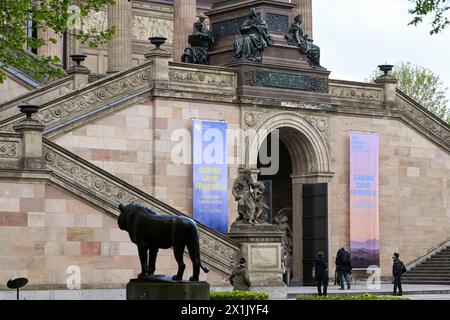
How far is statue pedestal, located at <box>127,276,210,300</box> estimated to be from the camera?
2756cm

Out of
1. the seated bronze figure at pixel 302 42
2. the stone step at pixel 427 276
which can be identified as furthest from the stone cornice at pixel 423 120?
the stone step at pixel 427 276

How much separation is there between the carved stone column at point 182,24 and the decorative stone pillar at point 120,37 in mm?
1951

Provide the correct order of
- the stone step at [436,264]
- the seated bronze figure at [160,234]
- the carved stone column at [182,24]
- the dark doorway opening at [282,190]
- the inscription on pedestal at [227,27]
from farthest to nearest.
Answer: the carved stone column at [182,24], the stone step at [436,264], the dark doorway opening at [282,190], the inscription on pedestal at [227,27], the seated bronze figure at [160,234]

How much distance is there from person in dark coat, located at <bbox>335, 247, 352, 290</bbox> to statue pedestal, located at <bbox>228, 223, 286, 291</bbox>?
218 inches

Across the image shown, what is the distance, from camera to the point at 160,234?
28172 millimetres

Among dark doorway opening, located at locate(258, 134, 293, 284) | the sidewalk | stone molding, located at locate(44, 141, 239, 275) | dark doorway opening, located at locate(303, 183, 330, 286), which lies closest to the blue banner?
the sidewalk

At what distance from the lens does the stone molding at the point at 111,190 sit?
39.8 m

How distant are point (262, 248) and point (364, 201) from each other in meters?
10.8

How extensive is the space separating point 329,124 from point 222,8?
574 centimetres

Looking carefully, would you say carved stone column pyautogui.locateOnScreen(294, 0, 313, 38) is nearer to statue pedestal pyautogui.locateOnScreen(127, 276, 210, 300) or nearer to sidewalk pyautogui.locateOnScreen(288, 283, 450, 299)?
sidewalk pyautogui.locateOnScreen(288, 283, 450, 299)

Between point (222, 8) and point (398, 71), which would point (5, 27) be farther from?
point (398, 71)

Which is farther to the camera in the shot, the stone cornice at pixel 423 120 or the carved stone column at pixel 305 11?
the carved stone column at pixel 305 11

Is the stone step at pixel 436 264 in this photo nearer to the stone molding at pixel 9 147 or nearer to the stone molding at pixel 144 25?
the stone molding at pixel 9 147

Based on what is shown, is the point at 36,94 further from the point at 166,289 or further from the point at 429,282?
the point at 166,289
